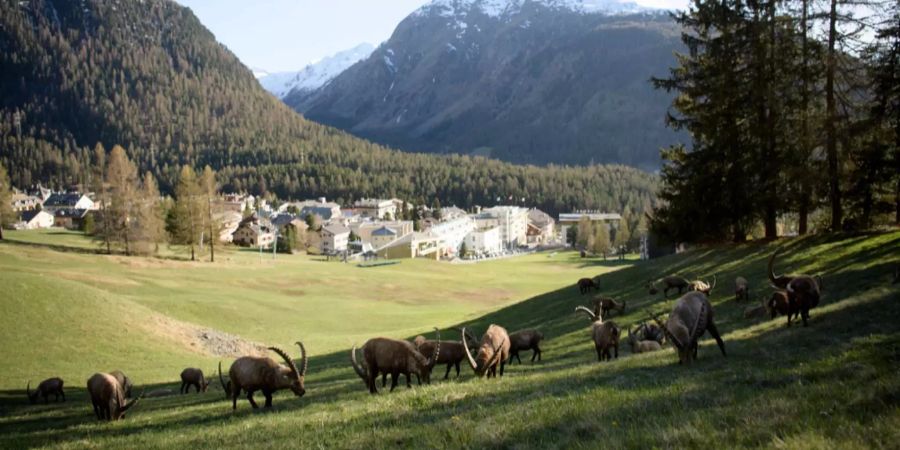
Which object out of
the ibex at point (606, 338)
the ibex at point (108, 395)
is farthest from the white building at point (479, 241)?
the ibex at point (108, 395)

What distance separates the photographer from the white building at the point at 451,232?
16788cm

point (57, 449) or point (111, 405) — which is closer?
point (57, 449)

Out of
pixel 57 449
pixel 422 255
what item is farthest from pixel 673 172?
pixel 422 255

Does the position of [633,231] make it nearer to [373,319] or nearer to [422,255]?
[422,255]

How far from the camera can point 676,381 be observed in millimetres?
11273

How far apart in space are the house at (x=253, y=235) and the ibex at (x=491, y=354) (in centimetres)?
14295

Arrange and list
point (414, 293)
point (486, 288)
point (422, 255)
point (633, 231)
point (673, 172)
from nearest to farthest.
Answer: point (673, 172) < point (414, 293) < point (486, 288) < point (422, 255) < point (633, 231)

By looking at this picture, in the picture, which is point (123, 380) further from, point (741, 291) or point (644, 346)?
point (741, 291)

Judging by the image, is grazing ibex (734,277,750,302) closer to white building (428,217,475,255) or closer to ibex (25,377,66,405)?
ibex (25,377,66,405)

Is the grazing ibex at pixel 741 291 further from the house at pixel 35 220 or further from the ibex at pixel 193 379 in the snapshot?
the house at pixel 35 220

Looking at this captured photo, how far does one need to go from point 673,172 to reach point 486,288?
45816 mm

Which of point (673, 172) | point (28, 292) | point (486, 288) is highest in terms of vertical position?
point (673, 172)

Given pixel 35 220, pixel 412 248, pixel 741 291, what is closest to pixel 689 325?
pixel 741 291

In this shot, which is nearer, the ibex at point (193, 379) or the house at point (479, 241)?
the ibex at point (193, 379)
